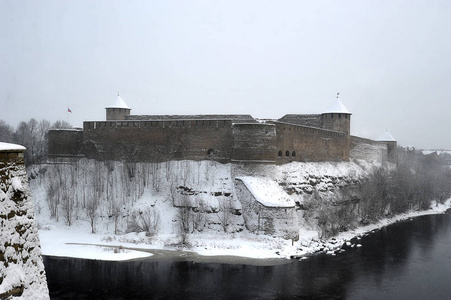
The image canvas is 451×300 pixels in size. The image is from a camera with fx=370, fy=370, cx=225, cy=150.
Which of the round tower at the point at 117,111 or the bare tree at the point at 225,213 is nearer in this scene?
the bare tree at the point at 225,213

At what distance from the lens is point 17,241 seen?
17.9 ft

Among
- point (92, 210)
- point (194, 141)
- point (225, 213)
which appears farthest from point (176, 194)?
point (92, 210)

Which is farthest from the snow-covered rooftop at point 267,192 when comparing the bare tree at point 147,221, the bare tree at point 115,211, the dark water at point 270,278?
the bare tree at point 115,211

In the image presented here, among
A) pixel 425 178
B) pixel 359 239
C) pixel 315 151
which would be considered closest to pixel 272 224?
pixel 359 239

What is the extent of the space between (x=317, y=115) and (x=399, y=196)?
8.14 meters

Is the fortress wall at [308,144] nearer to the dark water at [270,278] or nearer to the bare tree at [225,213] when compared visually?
the bare tree at [225,213]

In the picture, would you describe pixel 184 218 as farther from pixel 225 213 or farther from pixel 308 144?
pixel 308 144

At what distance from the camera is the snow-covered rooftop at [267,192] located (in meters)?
18.0

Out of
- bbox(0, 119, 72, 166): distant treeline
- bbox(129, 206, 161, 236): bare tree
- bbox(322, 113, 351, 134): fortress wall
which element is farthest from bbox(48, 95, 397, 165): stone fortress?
bbox(0, 119, 72, 166): distant treeline

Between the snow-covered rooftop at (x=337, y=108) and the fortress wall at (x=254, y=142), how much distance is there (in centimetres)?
883

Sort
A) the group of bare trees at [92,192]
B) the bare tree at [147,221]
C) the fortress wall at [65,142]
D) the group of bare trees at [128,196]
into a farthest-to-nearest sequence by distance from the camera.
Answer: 1. the fortress wall at [65,142]
2. the group of bare trees at [92,192]
3. the group of bare trees at [128,196]
4. the bare tree at [147,221]

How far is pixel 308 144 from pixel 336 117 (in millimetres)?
4743

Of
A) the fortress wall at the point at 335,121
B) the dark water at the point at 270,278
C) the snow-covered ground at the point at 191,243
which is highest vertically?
the fortress wall at the point at 335,121

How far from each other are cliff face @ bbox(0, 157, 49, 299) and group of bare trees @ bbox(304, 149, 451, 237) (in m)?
15.0
